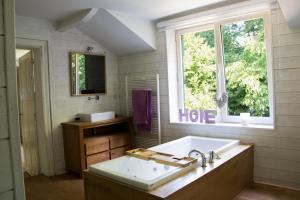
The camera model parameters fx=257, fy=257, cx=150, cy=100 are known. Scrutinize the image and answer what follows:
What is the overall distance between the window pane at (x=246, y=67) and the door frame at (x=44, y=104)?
2.51 m

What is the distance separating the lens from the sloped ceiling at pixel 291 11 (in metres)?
2.34

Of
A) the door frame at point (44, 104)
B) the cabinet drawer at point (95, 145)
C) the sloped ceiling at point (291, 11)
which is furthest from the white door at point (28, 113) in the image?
the sloped ceiling at point (291, 11)

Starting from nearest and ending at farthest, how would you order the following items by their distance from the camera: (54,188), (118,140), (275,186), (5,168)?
(5,168), (275,186), (54,188), (118,140)

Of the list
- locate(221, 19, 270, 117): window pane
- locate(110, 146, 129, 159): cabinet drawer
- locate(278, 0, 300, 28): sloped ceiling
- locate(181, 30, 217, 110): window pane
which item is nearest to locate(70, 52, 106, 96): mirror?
locate(110, 146, 129, 159): cabinet drawer

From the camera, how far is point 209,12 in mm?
3332

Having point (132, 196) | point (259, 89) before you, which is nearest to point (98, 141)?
point (132, 196)

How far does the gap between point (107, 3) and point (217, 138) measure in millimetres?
2193

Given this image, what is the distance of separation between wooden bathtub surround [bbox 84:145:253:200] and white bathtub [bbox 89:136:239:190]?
0.04 m

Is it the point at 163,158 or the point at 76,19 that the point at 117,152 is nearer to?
the point at 163,158

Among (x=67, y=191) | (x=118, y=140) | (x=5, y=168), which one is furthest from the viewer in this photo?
(x=118, y=140)

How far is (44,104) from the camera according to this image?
366 cm

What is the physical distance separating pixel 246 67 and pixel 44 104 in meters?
2.81

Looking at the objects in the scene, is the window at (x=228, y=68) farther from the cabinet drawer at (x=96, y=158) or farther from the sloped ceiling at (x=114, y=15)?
the cabinet drawer at (x=96, y=158)

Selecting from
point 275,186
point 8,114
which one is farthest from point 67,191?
point 8,114
